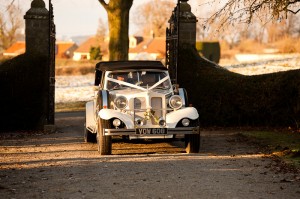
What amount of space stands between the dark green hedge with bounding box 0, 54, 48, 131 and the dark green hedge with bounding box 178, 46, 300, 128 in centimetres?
440

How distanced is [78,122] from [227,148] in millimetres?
8722

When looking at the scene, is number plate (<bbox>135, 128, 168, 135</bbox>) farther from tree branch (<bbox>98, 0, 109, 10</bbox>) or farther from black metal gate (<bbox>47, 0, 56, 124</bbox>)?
tree branch (<bbox>98, 0, 109, 10</bbox>)

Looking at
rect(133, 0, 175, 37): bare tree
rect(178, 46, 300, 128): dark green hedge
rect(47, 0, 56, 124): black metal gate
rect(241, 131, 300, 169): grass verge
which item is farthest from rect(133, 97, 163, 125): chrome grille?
rect(133, 0, 175, 37): bare tree

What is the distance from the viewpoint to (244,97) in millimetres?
19000

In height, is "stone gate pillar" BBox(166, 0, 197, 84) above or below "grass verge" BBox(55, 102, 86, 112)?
above

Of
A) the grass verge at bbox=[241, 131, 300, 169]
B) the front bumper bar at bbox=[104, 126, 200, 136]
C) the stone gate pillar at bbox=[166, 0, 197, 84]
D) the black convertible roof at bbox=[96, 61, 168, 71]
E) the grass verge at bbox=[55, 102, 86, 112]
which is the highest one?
the stone gate pillar at bbox=[166, 0, 197, 84]

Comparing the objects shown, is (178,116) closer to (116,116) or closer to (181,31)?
(116,116)

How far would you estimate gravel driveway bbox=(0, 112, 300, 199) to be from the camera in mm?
9062

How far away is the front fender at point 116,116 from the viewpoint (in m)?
13.0

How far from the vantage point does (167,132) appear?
1309cm

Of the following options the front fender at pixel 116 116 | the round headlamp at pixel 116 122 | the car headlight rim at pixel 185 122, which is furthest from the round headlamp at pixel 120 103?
the car headlight rim at pixel 185 122

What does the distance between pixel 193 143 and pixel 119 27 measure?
42.5ft

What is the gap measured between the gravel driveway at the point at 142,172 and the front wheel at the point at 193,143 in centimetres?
21

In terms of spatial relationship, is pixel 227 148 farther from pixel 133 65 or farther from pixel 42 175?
pixel 42 175
